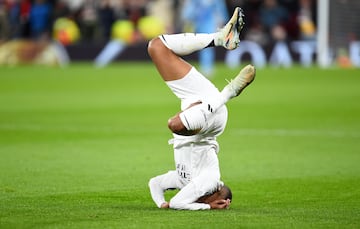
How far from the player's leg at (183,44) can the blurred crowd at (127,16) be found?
24.9 metres

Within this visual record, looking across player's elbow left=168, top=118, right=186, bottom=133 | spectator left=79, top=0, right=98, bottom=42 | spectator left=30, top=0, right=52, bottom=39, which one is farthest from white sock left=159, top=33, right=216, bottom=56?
spectator left=30, top=0, right=52, bottom=39

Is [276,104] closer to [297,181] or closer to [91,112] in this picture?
[91,112]

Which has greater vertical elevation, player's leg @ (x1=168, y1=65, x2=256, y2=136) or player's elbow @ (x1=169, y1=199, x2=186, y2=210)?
player's leg @ (x1=168, y1=65, x2=256, y2=136)

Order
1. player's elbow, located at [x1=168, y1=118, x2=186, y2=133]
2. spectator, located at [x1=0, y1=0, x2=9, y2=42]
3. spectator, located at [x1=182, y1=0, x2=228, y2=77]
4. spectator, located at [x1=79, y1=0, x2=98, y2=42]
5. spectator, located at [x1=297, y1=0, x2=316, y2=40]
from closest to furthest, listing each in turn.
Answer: player's elbow, located at [x1=168, y1=118, x2=186, y2=133], spectator, located at [x1=182, y1=0, x2=228, y2=77], spectator, located at [x1=297, y1=0, x2=316, y2=40], spectator, located at [x1=0, y1=0, x2=9, y2=42], spectator, located at [x1=79, y1=0, x2=98, y2=42]

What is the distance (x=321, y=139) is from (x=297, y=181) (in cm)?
440

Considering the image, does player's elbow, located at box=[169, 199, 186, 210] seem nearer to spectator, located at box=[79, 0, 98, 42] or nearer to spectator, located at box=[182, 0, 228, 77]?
spectator, located at box=[182, 0, 228, 77]

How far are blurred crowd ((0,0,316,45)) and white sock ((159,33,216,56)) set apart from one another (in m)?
24.9

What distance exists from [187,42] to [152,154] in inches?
190

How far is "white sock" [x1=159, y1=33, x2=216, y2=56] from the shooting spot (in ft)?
29.6

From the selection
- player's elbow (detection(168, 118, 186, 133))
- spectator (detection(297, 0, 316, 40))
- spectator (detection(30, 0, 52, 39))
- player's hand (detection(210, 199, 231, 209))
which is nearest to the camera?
player's elbow (detection(168, 118, 186, 133))

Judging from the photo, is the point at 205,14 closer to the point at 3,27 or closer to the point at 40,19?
the point at 40,19

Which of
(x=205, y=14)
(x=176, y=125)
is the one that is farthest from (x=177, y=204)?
(x=205, y=14)

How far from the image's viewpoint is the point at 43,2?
122 feet

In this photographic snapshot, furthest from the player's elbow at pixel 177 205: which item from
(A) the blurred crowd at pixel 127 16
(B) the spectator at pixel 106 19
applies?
(B) the spectator at pixel 106 19
